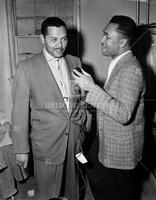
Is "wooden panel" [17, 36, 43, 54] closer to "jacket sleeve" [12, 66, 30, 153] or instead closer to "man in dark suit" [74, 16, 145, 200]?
"jacket sleeve" [12, 66, 30, 153]

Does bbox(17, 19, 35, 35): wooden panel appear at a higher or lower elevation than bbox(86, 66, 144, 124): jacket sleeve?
higher

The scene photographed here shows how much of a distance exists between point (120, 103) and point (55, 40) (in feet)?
2.04

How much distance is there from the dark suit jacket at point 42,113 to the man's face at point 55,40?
90 millimetres

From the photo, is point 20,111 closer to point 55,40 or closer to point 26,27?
point 55,40

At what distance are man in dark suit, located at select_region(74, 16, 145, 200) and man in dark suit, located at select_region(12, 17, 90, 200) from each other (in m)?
0.25

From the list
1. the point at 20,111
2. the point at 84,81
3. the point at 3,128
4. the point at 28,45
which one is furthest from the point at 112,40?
the point at 28,45

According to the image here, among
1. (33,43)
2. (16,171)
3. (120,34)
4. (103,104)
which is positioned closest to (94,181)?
(16,171)

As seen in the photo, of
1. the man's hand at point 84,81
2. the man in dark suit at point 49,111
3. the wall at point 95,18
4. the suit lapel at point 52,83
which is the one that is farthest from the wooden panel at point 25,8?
the man's hand at point 84,81

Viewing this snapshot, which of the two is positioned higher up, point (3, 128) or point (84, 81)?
point (84, 81)

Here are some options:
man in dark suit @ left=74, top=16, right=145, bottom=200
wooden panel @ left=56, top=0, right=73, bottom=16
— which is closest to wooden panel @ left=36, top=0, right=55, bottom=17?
wooden panel @ left=56, top=0, right=73, bottom=16

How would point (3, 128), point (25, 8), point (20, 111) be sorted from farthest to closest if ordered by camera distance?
point (25, 8) → point (3, 128) → point (20, 111)

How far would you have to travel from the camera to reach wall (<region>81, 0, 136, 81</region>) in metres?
2.68

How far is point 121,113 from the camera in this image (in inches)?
51.1

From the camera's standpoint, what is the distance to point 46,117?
164 centimetres
